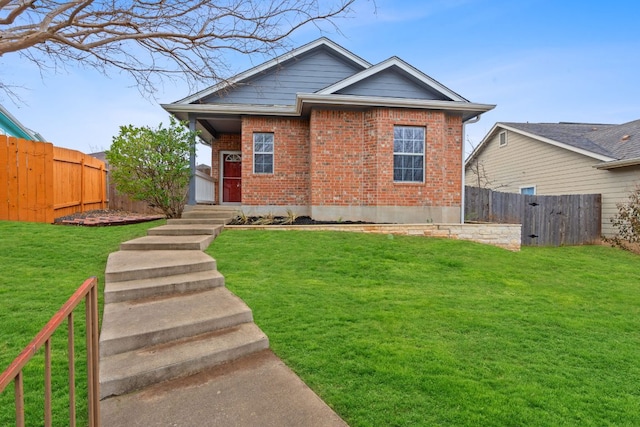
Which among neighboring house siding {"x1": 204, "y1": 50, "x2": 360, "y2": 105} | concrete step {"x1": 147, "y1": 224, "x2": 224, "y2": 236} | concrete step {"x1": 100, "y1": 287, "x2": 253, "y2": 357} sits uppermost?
neighboring house siding {"x1": 204, "y1": 50, "x2": 360, "y2": 105}

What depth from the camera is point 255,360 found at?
9.91ft

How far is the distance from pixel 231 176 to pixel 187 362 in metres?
10.9

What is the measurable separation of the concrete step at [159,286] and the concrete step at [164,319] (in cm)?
11

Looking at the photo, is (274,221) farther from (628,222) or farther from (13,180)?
(628,222)

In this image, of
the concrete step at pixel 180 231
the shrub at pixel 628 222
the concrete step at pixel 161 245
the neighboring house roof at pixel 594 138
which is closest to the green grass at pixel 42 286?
the concrete step at pixel 161 245

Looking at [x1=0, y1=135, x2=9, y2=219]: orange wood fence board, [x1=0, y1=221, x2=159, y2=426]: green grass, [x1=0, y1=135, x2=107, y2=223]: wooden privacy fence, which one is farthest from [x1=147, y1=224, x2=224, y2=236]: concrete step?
[x1=0, y1=135, x2=9, y2=219]: orange wood fence board

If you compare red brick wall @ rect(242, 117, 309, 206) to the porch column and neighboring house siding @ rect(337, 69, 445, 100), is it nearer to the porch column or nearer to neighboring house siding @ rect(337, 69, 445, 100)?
the porch column

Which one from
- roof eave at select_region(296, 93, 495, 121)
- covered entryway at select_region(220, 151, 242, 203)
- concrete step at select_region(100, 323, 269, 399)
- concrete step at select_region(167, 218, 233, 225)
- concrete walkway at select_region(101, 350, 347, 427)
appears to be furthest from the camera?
covered entryway at select_region(220, 151, 242, 203)

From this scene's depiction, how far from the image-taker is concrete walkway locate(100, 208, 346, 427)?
2303 millimetres

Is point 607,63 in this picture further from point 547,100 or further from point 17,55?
point 17,55

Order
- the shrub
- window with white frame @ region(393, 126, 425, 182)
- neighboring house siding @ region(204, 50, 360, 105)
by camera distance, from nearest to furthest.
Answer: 1. window with white frame @ region(393, 126, 425, 182)
2. the shrub
3. neighboring house siding @ region(204, 50, 360, 105)

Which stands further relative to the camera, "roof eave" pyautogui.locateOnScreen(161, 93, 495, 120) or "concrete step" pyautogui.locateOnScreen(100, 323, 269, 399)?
"roof eave" pyautogui.locateOnScreen(161, 93, 495, 120)

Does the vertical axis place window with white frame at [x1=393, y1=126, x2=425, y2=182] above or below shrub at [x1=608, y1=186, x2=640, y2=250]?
above

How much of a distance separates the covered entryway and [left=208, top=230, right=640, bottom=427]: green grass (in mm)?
6349
